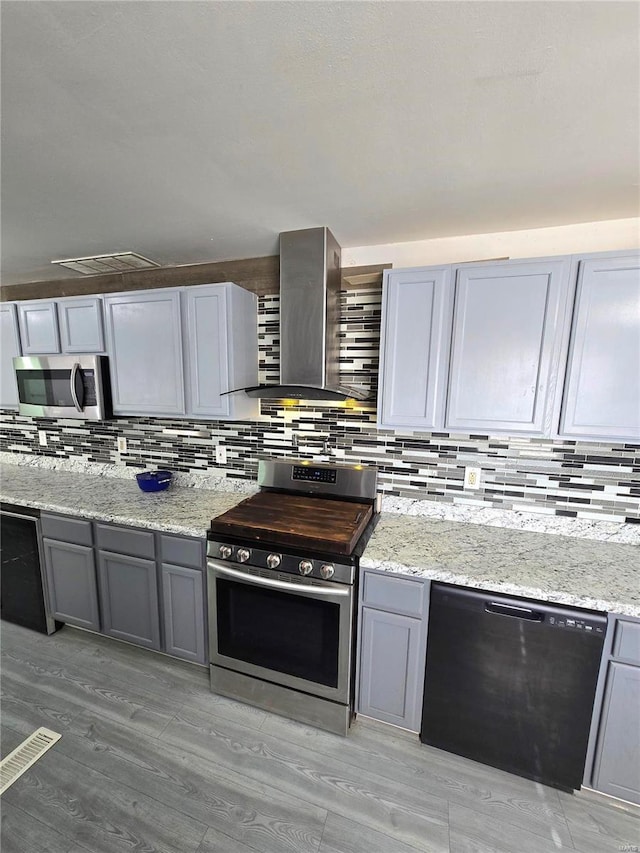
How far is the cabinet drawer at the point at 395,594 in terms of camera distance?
159 centimetres

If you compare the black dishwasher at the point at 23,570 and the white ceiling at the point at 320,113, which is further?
the black dishwasher at the point at 23,570

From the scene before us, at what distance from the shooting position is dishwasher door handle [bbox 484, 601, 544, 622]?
1.42 m

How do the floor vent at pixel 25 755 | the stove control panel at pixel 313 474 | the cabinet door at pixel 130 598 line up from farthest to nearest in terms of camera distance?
1. the stove control panel at pixel 313 474
2. the cabinet door at pixel 130 598
3. the floor vent at pixel 25 755

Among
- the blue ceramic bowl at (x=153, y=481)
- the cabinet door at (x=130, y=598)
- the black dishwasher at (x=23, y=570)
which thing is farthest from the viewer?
the blue ceramic bowl at (x=153, y=481)

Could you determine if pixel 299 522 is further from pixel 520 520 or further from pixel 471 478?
pixel 520 520

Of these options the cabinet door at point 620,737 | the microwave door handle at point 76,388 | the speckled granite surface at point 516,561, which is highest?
the microwave door handle at point 76,388

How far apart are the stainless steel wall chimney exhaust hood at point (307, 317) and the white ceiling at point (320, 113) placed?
0.12m

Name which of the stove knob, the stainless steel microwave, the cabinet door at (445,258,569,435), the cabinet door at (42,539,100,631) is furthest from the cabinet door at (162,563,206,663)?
the cabinet door at (445,258,569,435)

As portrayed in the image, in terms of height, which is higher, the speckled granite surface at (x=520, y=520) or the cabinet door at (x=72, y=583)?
the speckled granite surface at (x=520, y=520)

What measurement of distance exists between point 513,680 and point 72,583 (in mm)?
2546

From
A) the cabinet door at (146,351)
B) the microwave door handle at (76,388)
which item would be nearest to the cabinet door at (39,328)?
the microwave door handle at (76,388)

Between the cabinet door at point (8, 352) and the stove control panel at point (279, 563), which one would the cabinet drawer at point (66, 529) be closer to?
the stove control panel at point (279, 563)

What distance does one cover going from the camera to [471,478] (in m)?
2.01

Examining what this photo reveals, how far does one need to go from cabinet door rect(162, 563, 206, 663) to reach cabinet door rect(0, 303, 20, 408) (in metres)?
2.01
